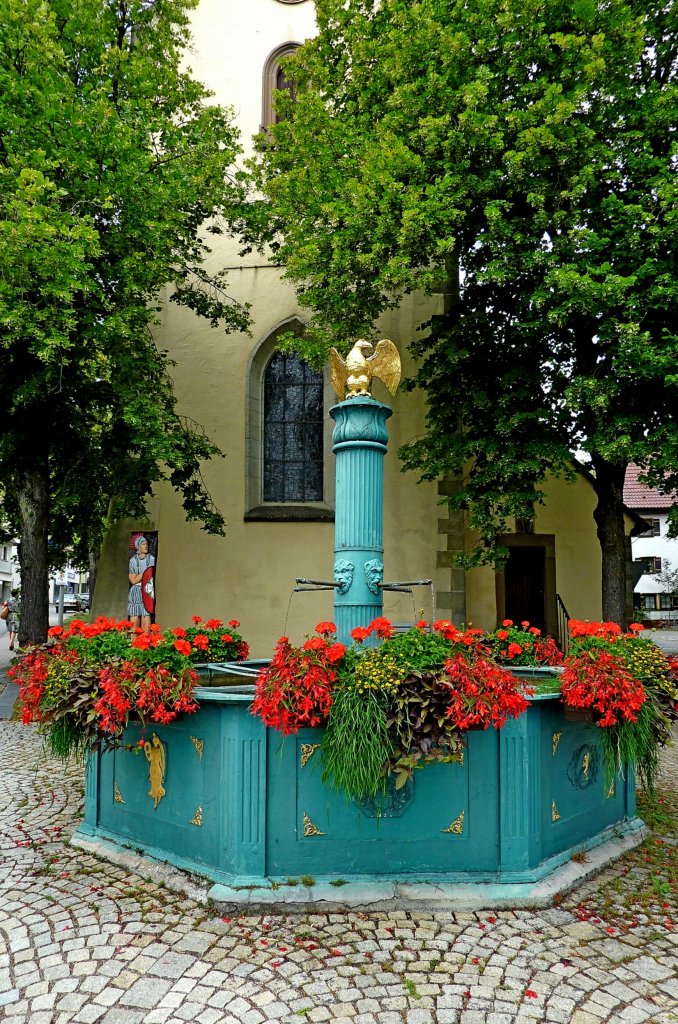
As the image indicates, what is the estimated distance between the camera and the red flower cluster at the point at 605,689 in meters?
4.05

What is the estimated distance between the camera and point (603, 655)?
4227mm

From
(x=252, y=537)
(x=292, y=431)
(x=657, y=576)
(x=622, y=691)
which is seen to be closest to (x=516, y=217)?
(x=292, y=431)

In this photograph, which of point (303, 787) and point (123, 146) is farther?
point (123, 146)

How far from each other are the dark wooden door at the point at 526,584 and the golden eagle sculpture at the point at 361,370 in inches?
400

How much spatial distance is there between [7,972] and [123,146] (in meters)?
9.34

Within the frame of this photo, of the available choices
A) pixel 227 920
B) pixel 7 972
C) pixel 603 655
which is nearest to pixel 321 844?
pixel 227 920

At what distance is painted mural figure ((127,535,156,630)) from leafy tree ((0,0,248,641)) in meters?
0.81

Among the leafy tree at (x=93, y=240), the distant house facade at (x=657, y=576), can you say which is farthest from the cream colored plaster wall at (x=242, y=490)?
the distant house facade at (x=657, y=576)

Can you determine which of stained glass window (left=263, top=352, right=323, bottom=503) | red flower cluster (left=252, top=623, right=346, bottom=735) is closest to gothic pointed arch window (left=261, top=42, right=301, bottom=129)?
stained glass window (left=263, top=352, right=323, bottom=503)

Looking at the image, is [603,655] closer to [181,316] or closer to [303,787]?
[303,787]

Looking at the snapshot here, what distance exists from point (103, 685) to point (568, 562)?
12.6 meters

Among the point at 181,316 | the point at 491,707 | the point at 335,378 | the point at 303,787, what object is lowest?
the point at 303,787

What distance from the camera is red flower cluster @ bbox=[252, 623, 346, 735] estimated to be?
3.67m

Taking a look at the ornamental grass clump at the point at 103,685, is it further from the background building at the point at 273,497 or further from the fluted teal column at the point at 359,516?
the background building at the point at 273,497
